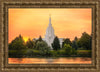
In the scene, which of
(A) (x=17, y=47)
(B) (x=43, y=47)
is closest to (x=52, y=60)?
(B) (x=43, y=47)

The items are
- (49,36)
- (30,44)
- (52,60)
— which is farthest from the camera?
(30,44)

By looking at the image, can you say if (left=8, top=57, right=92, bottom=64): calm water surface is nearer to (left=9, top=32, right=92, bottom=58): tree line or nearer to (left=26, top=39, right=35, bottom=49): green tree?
(left=9, top=32, right=92, bottom=58): tree line

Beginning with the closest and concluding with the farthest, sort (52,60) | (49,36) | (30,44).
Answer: (52,60) → (49,36) → (30,44)

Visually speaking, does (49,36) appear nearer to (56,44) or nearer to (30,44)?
(56,44)

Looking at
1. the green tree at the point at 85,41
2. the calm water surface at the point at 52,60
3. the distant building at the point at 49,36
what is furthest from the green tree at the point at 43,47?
the green tree at the point at 85,41

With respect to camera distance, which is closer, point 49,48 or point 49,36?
point 49,36

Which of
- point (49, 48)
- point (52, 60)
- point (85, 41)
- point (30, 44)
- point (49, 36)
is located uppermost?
point (49, 36)

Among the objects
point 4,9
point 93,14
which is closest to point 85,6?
point 93,14

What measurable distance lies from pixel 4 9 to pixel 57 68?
328cm

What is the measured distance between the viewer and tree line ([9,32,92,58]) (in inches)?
259

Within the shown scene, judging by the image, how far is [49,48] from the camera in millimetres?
6750

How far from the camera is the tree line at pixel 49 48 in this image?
6.57 m

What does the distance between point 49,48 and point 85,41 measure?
1.63 metres

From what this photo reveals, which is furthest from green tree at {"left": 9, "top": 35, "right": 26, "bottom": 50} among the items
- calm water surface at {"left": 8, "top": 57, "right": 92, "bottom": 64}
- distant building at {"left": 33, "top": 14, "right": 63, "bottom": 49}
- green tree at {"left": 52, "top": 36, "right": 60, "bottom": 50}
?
green tree at {"left": 52, "top": 36, "right": 60, "bottom": 50}
